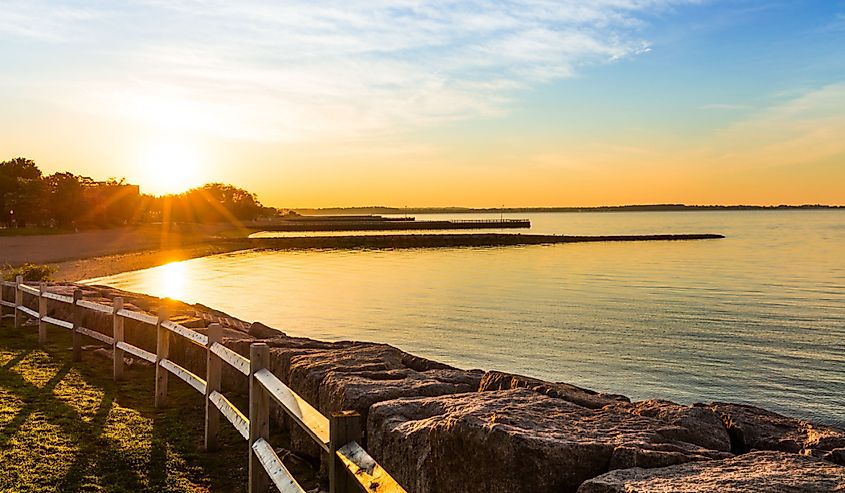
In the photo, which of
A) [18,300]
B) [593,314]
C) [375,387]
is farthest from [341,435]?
[593,314]

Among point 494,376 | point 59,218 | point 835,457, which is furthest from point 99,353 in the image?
point 59,218

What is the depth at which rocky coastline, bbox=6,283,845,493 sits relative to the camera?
3.87 m

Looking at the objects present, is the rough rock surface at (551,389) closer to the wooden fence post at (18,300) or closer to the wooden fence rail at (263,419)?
the wooden fence rail at (263,419)

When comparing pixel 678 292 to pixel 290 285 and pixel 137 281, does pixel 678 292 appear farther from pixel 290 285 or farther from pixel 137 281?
pixel 137 281

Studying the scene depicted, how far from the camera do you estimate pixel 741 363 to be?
2164 centimetres

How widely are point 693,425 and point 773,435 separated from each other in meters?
1.34

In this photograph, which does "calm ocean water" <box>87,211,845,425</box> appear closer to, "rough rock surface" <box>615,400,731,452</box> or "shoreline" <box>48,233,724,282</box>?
"shoreline" <box>48,233,724,282</box>

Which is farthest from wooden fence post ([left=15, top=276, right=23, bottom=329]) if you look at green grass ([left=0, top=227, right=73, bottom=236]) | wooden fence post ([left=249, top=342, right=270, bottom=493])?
green grass ([left=0, top=227, right=73, bottom=236])

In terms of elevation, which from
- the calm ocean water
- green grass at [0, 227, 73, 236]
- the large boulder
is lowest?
the calm ocean water

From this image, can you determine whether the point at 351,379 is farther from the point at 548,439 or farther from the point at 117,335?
the point at 117,335

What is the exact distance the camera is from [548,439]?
4.39 m

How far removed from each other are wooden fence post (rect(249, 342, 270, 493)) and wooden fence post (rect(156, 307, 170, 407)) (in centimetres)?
426

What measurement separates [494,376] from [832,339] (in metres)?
21.6

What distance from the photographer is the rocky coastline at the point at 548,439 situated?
12.7 ft
